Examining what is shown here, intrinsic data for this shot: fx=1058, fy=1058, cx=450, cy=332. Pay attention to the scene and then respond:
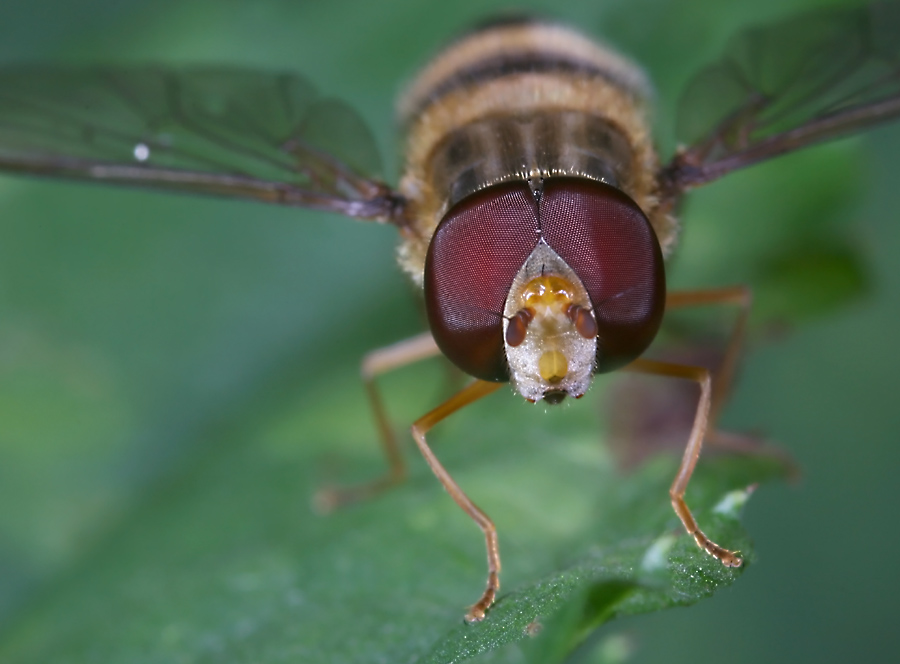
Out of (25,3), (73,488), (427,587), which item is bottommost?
(427,587)

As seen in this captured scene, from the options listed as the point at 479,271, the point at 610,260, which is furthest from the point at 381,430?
the point at 610,260

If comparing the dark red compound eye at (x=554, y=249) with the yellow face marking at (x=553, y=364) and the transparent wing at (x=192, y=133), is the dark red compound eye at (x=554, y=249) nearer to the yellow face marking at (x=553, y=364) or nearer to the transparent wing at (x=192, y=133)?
A: the yellow face marking at (x=553, y=364)

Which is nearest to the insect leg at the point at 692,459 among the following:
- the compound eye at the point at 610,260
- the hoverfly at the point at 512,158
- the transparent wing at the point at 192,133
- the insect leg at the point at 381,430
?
the hoverfly at the point at 512,158

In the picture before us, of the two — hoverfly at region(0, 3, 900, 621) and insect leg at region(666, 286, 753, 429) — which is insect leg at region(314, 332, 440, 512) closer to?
hoverfly at region(0, 3, 900, 621)

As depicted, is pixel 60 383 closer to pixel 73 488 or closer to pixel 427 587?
pixel 73 488

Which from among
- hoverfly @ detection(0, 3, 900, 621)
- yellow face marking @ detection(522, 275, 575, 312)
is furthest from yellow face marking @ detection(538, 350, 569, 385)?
yellow face marking @ detection(522, 275, 575, 312)

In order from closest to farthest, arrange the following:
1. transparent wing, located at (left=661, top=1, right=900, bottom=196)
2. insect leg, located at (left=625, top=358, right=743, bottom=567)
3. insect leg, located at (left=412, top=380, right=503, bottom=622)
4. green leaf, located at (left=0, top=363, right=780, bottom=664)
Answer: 1. insect leg, located at (left=625, top=358, right=743, bottom=567)
2. green leaf, located at (left=0, top=363, right=780, bottom=664)
3. insect leg, located at (left=412, top=380, right=503, bottom=622)
4. transparent wing, located at (left=661, top=1, right=900, bottom=196)

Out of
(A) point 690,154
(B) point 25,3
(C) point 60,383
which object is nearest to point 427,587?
(A) point 690,154
